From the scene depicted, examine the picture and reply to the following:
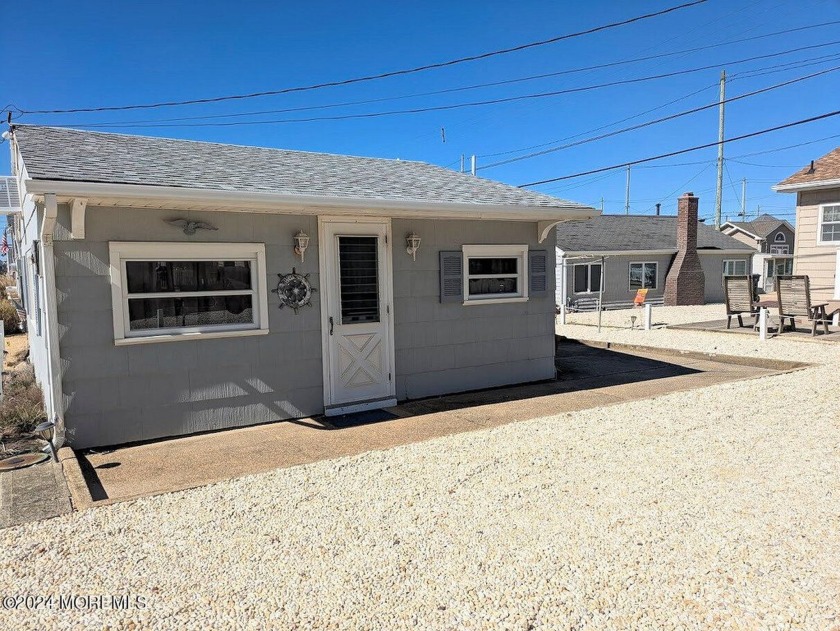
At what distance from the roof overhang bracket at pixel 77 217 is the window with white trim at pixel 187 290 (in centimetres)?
28

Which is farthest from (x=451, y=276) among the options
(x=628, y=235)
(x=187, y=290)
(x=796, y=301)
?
(x=628, y=235)

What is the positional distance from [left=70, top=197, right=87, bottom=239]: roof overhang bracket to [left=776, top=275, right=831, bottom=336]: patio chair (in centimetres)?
1317

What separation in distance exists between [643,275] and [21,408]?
78.3 ft

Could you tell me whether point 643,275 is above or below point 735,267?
below

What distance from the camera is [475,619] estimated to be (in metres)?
2.73

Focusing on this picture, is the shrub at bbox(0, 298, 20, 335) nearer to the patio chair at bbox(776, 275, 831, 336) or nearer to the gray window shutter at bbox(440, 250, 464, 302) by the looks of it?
the gray window shutter at bbox(440, 250, 464, 302)

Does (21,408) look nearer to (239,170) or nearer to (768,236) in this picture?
(239,170)

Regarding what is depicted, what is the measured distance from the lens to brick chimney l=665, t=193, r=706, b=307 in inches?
966

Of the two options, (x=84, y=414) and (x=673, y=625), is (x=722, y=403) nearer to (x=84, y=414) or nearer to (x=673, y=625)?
(x=673, y=625)

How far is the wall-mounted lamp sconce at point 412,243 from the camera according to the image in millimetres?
7173

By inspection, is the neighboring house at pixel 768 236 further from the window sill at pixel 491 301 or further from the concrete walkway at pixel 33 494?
the concrete walkway at pixel 33 494

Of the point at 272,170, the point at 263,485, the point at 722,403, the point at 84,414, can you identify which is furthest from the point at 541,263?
the point at 84,414

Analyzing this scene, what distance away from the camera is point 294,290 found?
21.2 feet

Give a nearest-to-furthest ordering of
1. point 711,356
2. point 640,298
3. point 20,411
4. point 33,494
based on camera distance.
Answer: point 33,494, point 20,411, point 711,356, point 640,298
